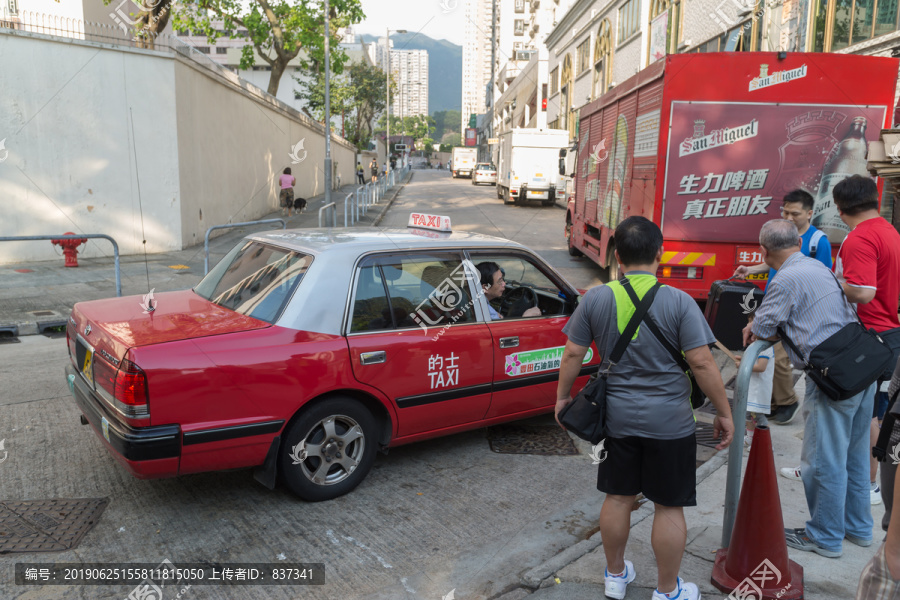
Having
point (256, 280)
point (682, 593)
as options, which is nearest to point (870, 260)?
point (682, 593)

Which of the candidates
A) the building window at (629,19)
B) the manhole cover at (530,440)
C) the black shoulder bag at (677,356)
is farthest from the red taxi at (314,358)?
the building window at (629,19)

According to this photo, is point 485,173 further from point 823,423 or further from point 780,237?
point 823,423

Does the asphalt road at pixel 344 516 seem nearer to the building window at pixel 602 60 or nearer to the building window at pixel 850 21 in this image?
the building window at pixel 850 21

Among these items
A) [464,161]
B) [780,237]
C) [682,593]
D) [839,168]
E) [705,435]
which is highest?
[464,161]

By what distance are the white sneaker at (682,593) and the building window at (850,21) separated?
1162 cm

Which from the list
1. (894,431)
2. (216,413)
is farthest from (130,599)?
(894,431)

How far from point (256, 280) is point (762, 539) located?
10.5 feet

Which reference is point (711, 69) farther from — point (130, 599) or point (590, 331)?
point (130, 599)

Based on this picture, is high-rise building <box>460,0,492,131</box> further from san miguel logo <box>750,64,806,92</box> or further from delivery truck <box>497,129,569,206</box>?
san miguel logo <box>750,64,806,92</box>

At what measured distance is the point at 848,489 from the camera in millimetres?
3578

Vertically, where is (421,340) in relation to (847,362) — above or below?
below

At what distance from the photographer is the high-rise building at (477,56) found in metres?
139

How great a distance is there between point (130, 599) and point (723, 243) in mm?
7204

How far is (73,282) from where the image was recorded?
11.3m
